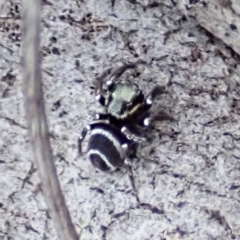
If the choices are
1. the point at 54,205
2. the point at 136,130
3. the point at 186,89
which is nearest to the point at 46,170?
the point at 54,205

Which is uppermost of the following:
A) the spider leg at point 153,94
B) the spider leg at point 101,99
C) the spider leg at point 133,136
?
the spider leg at point 101,99

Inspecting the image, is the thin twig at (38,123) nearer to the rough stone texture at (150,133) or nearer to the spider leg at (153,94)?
the rough stone texture at (150,133)

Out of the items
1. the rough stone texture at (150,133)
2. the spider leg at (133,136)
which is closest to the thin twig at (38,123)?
Result: the rough stone texture at (150,133)

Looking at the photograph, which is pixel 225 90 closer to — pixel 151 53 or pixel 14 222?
A: pixel 151 53

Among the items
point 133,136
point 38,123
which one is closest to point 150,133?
point 133,136

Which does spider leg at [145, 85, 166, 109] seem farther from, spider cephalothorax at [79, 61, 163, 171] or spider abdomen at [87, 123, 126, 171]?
spider abdomen at [87, 123, 126, 171]

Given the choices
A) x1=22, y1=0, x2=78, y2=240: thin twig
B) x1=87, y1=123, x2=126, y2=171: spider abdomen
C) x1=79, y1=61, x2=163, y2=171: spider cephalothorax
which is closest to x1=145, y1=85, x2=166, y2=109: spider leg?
x1=79, y1=61, x2=163, y2=171: spider cephalothorax
